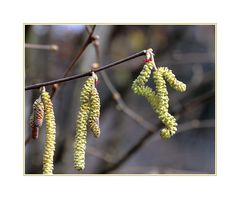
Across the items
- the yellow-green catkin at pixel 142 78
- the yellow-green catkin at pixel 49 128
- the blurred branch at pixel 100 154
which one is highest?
the yellow-green catkin at pixel 142 78

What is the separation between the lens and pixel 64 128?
7.95 feet

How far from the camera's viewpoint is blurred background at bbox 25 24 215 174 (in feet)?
7.48

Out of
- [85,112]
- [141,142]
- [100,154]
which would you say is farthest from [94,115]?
[100,154]

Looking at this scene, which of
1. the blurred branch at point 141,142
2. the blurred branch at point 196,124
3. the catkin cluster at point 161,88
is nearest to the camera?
the catkin cluster at point 161,88

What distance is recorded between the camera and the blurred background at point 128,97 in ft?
7.48

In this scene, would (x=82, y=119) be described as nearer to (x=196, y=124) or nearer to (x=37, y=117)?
(x=37, y=117)

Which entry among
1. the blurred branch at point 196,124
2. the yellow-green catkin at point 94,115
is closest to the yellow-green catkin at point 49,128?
the yellow-green catkin at point 94,115

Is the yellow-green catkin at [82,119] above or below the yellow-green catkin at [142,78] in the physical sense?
below

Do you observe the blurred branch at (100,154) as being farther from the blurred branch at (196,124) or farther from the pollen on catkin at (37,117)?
the pollen on catkin at (37,117)

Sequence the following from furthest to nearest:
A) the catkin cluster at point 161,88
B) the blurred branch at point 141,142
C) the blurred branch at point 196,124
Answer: the blurred branch at point 196,124, the blurred branch at point 141,142, the catkin cluster at point 161,88

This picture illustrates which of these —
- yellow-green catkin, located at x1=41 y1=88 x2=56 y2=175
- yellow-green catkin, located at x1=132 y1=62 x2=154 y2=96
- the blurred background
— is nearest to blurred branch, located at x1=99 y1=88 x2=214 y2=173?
the blurred background

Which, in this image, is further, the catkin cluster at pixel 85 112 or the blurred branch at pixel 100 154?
the blurred branch at pixel 100 154
